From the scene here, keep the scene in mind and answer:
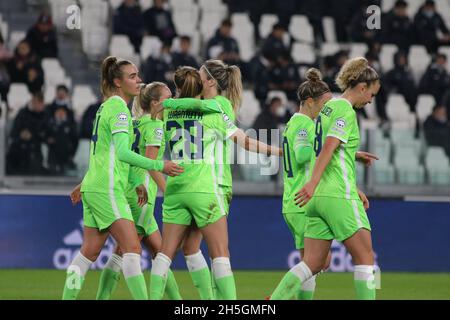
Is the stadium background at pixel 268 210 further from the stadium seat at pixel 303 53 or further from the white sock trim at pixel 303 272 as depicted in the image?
the white sock trim at pixel 303 272

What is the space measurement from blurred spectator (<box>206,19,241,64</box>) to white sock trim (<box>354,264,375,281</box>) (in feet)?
32.5

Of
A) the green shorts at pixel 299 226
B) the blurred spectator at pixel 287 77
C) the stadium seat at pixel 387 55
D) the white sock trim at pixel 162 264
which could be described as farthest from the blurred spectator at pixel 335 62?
the white sock trim at pixel 162 264

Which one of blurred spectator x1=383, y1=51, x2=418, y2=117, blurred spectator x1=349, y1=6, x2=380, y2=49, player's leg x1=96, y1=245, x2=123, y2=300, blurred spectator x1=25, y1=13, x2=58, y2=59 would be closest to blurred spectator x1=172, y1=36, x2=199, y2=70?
blurred spectator x1=25, y1=13, x2=58, y2=59

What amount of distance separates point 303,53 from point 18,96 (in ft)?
17.2

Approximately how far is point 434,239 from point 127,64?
8015mm

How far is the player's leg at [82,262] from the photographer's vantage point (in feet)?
26.0

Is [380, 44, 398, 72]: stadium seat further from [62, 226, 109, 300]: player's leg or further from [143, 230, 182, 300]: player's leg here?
[62, 226, 109, 300]: player's leg

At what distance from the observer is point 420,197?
1495cm

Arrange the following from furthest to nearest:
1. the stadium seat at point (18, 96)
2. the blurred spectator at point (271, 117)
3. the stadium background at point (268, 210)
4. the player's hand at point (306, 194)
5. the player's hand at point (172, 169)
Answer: the stadium seat at point (18, 96)
the blurred spectator at point (271, 117)
the stadium background at point (268, 210)
the player's hand at point (172, 169)
the player's hand at point (306, 194)

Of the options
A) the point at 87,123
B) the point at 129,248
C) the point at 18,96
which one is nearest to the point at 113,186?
the point at 129,248

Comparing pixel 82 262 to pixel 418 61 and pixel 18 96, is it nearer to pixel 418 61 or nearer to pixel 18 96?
pixel 18 96

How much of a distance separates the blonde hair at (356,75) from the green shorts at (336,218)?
0.86m

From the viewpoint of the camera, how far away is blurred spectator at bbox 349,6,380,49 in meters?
19.0

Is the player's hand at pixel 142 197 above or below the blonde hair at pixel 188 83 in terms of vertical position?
below
